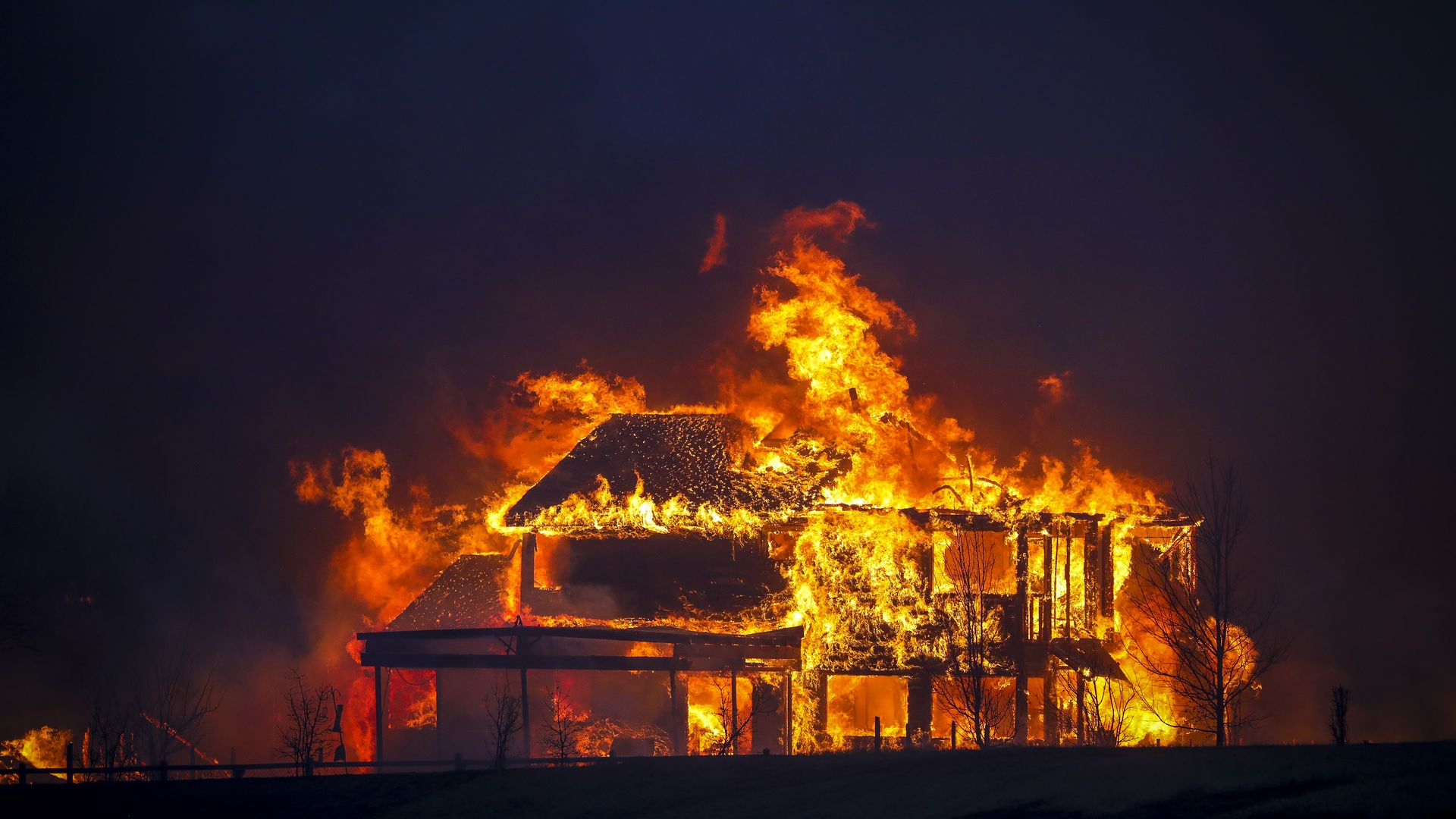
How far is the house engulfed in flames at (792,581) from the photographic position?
37.0 meters

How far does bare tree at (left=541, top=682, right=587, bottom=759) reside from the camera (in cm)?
3678

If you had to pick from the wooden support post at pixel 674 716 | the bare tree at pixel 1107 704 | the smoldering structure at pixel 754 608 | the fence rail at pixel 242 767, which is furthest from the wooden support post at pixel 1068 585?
the fence rail at pixel 242 767

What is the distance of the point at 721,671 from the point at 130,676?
107 ft

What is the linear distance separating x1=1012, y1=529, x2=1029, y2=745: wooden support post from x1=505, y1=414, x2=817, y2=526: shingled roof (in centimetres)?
613

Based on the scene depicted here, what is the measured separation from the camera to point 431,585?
44.5 m

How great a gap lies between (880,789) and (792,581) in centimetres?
1571

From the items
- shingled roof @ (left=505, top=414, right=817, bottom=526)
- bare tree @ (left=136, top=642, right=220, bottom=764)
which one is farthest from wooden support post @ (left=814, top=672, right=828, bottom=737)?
bare tree @ (left=136, top=642, right=220, bottom=764)

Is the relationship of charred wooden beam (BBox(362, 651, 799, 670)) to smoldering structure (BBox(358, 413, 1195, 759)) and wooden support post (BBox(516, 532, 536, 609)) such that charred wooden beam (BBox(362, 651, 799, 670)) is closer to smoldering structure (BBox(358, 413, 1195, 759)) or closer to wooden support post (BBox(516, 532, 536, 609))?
smoldering structure (BBox(358, 413, 1195, 759))

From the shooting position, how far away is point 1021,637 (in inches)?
1469

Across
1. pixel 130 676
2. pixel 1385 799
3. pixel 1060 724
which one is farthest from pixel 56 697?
pixel 1385 799

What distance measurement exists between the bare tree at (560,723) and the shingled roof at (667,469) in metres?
5.34

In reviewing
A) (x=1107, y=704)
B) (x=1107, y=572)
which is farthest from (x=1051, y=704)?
(x=1107, y=572)

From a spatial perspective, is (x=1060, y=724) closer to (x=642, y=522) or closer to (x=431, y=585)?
(x=642, y=522)

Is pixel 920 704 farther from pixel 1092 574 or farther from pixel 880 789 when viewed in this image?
pixel 880 789
